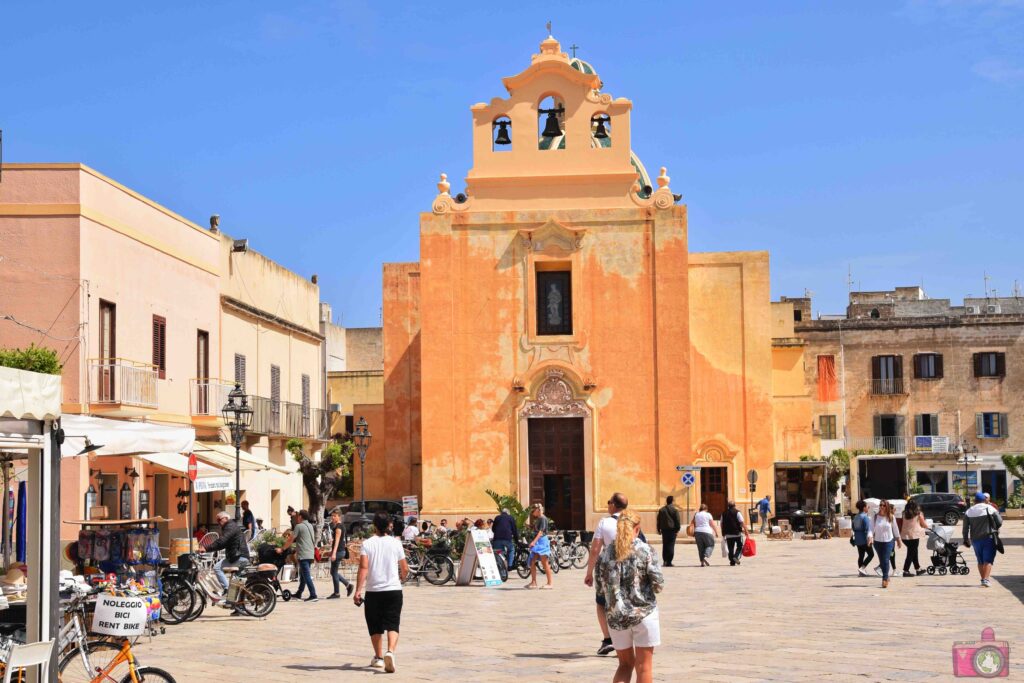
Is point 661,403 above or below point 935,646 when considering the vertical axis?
above

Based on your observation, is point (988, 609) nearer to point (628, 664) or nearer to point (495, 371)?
point (628, 664)

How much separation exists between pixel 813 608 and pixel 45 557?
11.5 m

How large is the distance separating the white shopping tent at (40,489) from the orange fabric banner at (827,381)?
5344cm

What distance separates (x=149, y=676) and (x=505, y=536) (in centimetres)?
1549

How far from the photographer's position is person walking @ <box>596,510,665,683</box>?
9.82m

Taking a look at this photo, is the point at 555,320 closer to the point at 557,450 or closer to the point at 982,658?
the point at 557,450

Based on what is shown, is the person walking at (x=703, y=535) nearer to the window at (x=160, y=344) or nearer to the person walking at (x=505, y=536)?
the person walking at (x=505, y=536)

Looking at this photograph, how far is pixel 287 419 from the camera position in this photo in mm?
37500

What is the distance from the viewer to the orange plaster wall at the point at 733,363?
130 feet

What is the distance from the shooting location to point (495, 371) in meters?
36.7

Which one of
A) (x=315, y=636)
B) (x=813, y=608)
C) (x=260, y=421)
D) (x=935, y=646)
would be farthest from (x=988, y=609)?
(x=260, y=421)

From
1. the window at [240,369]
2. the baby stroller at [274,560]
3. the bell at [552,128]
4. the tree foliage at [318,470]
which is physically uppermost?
the bell at [552,128]

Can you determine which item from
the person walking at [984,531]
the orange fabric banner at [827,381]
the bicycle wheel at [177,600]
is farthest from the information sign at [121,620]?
the orange fabric banner at [827,381]

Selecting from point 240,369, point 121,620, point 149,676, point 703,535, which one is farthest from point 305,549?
point 240,369
